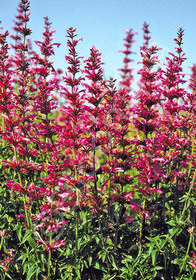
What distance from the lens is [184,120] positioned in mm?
4188

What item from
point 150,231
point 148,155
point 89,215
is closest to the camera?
point 148,155

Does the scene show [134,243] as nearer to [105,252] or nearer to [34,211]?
[105,252]

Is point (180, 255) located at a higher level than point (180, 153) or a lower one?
lower

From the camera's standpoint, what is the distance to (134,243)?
385cm

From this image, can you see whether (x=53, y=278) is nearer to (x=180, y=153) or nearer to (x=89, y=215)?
(x=89, y=215)

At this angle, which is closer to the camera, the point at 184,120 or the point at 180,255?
the point at 180,255

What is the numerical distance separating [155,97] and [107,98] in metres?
0.64

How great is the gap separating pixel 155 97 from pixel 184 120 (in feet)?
2.56

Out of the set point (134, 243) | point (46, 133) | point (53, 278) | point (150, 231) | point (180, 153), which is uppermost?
point (46, 133)

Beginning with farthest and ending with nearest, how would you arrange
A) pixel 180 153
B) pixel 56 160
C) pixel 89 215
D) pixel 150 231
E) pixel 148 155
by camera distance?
pixel 180 153
pixel 89 215
pixel 150 231
pixel 148 155
pixel 56 160

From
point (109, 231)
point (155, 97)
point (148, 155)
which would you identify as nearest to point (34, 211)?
point (109, 231)

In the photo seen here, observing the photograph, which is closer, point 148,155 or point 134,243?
point 148,155

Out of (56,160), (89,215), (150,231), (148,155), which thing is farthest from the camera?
(89,215)

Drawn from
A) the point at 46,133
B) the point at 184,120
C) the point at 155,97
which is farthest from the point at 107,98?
the point at 184,120
